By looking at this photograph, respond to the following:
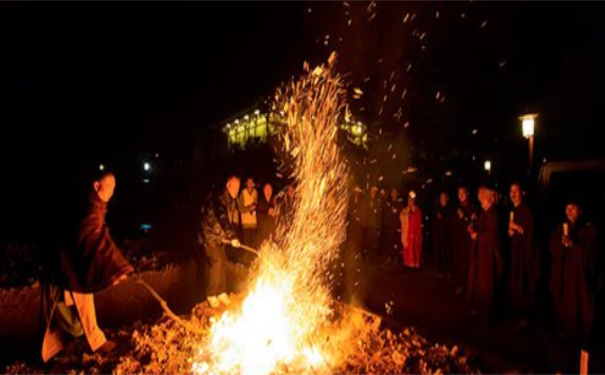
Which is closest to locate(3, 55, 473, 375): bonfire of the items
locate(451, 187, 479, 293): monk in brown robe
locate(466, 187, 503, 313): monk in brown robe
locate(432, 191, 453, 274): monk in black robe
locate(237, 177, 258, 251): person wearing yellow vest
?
locate(466, 187, 503, 313): monk in brown robe

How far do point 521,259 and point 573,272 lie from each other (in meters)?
0.72

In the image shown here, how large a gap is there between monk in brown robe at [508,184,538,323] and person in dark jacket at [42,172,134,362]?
552 centimetres

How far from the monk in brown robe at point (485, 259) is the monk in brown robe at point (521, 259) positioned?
23 centimetres

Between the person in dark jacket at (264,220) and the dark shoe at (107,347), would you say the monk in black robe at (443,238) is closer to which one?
the person in dark jacket at (264,220)

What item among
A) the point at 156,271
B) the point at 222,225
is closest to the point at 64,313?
the point at 156,271

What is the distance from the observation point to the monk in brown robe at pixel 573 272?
5859 mm

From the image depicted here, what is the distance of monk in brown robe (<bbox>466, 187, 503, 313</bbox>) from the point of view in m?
6.67

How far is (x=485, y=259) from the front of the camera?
6.79m

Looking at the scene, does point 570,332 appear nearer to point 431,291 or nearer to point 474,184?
point 431,291

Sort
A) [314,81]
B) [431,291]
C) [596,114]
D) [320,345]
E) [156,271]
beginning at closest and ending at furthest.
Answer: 1. [320,345]
2. [156,271]
3. [431,291]
4. [314,81]
5. [596,114]

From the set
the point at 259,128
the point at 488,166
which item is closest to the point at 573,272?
the point at 488,166

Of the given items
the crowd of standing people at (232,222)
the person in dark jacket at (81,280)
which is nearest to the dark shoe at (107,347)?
the person in dark jacket at (81,280)

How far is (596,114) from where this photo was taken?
1359 cm

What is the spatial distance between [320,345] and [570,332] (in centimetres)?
355
